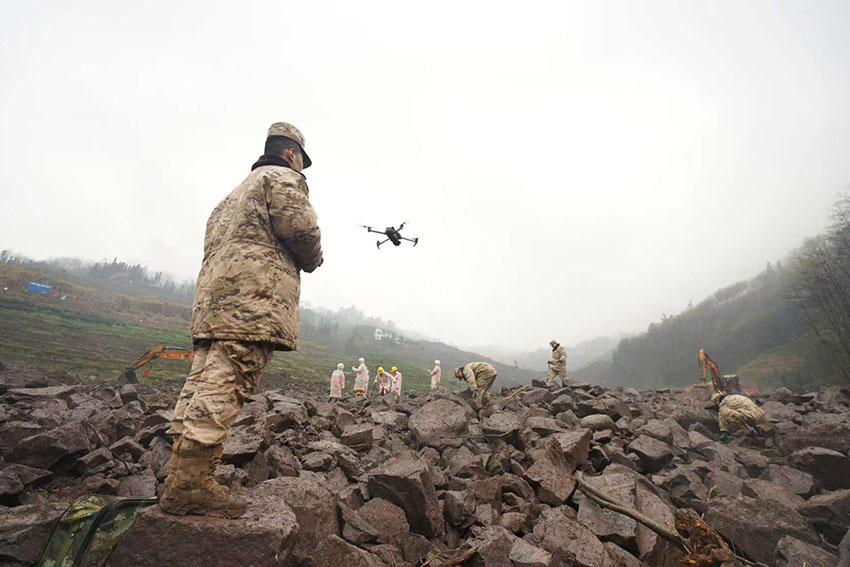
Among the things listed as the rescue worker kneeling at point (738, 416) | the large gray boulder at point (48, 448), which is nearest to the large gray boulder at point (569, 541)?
the large gray boulder at point (48, 448)

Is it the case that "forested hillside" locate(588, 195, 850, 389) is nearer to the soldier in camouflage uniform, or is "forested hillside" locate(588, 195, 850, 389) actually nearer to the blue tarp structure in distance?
the soldier in camouflage uniform

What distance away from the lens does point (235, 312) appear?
2361 mm

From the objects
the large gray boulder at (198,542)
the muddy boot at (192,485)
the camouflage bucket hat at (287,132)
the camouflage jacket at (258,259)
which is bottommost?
the large gray boulder at (198,542)

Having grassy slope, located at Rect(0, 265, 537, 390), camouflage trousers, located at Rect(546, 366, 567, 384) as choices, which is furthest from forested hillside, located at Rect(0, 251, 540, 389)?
camouflage trousers, located at Rect(546, 366, 567, 384)

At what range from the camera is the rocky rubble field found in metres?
2.27

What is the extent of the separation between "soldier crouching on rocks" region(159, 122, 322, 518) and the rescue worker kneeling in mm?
10758

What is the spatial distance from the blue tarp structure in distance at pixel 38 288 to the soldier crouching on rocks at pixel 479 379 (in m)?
73.7

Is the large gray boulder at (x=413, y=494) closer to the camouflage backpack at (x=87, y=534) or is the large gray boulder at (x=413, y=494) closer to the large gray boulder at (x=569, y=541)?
the large gray boulder at (x=569, y=541)

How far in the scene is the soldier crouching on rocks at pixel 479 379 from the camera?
36.0ft

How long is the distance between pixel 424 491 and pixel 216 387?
87.5 inches

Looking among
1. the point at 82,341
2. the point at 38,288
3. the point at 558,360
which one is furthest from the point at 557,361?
the point at 38,288

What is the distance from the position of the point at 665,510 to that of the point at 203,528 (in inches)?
174

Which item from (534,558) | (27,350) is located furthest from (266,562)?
(27,350)

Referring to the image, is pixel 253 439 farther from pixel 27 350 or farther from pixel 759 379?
pixel 759 379
